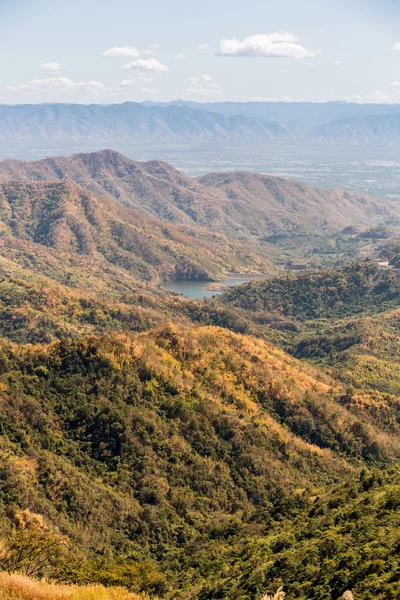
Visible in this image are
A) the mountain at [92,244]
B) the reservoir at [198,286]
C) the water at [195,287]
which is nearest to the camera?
the mountain at [92,244]

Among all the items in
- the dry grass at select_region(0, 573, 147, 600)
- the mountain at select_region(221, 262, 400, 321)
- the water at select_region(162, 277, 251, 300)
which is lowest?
the water at select_region(162, 277, 251, 300)

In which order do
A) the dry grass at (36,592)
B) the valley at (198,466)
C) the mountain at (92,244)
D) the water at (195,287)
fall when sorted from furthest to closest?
the water at (195,287) < the mountain at (92,244) < the valley at (198,466) < the dry grass at (36,592)

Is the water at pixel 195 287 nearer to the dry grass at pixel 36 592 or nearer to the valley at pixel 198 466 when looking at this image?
the valley at pixel 198 466

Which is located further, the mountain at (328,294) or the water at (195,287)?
the water at (195,287)

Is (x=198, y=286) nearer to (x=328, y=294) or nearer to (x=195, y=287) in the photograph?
(x=195, y=287)

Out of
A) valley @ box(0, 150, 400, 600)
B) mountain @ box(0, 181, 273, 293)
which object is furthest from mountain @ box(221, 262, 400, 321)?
mountain @ box(0, 181, 273, 293)

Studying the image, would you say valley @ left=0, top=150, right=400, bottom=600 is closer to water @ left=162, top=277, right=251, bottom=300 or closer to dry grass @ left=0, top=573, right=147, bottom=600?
dry grass @ left=0, top=573, right=147, bottom=600

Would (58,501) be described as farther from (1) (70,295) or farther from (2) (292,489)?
(1) (70,295)

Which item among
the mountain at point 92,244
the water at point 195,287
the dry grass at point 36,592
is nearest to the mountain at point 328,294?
the water at point 195,287
